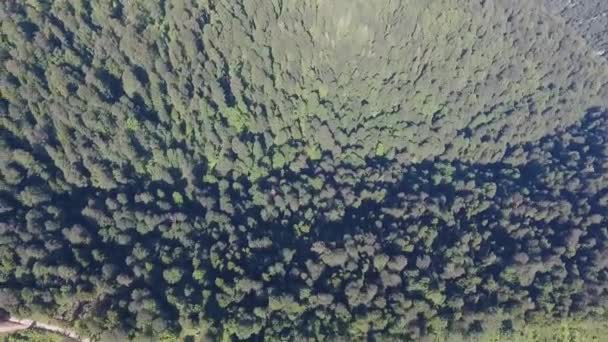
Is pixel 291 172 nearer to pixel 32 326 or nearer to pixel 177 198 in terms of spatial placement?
pixel 177 198

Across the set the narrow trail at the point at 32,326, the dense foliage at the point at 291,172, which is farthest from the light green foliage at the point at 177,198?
the narrow trail at the point at 32,326

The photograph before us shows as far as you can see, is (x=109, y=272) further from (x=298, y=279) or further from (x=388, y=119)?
(x=388, y=119)

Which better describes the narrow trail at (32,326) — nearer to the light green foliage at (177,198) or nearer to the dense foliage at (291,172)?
the dense foliage at (291,172)

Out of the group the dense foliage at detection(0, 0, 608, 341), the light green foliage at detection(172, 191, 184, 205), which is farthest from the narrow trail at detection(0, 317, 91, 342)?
the light green foliage at detection(172, 191, 184, 205)

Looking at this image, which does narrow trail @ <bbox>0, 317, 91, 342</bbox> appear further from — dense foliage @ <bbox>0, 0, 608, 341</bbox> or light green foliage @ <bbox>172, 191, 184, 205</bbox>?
light green foliage @ <bbox>172, 191, 184, 205</bbox>

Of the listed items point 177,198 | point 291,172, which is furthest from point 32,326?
point 291,172

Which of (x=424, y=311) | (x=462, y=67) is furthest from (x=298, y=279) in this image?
(x=462, y=67)

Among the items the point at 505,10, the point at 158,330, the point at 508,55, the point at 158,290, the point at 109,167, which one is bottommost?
the point at 158,330
